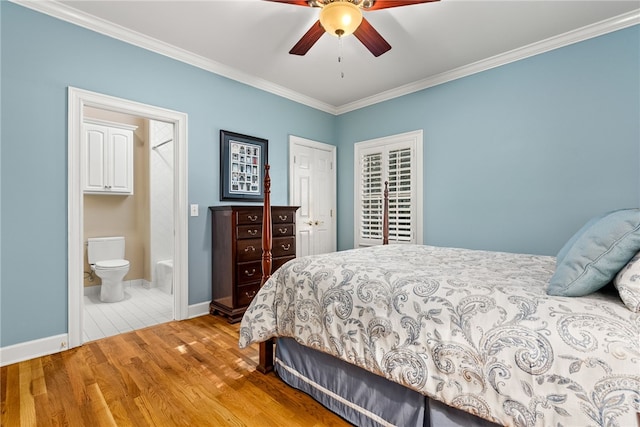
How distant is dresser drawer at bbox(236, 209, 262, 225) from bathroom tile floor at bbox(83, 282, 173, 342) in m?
1.25

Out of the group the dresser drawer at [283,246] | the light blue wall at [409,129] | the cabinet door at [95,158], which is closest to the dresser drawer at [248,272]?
the dresser drawer at [283,246]

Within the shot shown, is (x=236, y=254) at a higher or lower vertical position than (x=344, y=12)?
lower

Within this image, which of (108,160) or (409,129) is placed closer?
(409,129)

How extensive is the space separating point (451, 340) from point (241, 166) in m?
2.97

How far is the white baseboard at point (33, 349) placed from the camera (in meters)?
2.14

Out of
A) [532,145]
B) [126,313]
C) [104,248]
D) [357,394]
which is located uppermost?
[532,145]

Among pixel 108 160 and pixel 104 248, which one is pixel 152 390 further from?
pixel 108 160

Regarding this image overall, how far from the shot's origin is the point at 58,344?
2354mm

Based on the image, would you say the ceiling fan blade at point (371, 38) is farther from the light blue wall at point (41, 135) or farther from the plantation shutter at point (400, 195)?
the light blue wall at point (41, 135)

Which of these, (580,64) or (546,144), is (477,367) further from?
(580,64)

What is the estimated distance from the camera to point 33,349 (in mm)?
2248

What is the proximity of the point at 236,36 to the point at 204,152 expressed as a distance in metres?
1.16

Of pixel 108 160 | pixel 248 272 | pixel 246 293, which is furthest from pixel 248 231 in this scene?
pixel 108 160

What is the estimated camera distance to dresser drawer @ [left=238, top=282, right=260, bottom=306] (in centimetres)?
304
